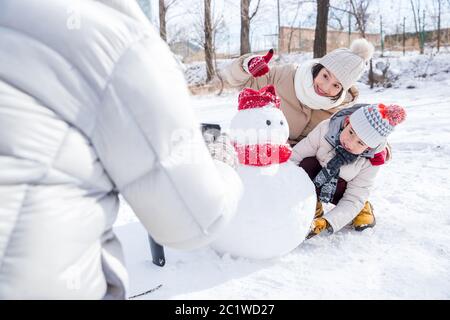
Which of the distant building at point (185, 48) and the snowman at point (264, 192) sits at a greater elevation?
the distant building at point (185, 48)

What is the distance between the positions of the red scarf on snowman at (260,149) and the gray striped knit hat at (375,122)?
457 millimetres

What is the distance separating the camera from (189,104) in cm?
89

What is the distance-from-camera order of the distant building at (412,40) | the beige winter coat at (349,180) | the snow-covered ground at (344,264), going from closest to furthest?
the snow-covered ground at (344,264) → the beige winter coat at (349,180) → the distant building at (412,40)

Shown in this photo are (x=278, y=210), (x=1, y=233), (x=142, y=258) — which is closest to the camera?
(x=1, y=233)

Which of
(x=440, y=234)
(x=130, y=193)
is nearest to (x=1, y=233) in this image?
(x=130, y=193)

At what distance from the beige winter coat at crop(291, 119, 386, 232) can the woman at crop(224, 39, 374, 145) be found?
0.91ft

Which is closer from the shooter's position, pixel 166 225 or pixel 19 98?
pixel 19 98

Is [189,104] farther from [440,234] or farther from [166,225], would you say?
[440,234]

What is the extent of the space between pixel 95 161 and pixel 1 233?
225 millimetres

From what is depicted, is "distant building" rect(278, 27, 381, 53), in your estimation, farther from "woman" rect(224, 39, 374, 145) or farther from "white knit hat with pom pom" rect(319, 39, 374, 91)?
"white knit hat with pom pom" rect(319, 39, 374, 91)

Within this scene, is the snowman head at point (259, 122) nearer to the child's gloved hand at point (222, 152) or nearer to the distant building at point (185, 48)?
the child's gloved hand at point (222, 152)

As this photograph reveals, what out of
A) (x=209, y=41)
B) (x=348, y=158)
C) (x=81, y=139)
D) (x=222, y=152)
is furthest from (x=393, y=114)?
(x=209, y=41)

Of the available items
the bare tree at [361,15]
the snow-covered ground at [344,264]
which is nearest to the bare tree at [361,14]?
the bare tree at [361,15]

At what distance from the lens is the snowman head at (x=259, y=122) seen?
181 cm
